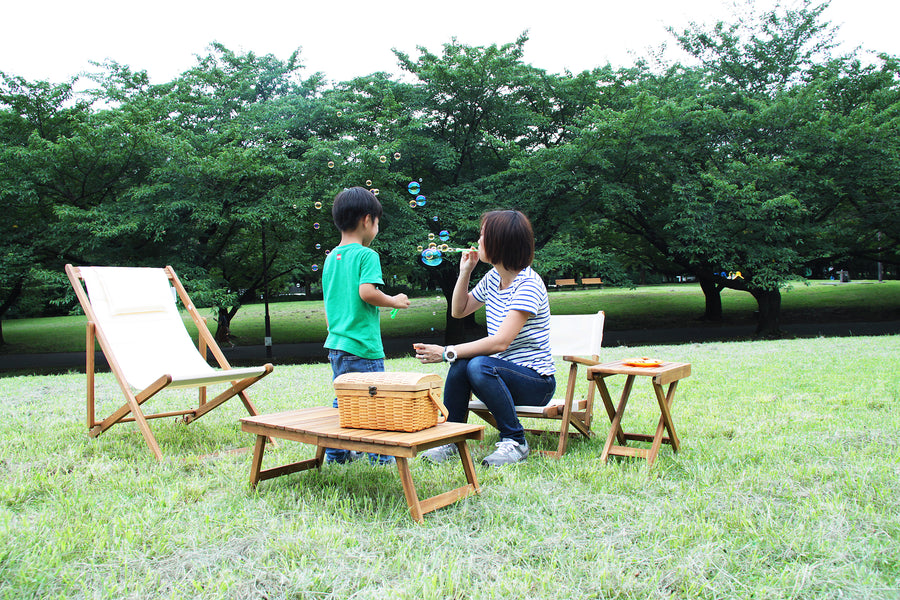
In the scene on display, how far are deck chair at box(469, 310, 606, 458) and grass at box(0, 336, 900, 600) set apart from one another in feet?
0.49

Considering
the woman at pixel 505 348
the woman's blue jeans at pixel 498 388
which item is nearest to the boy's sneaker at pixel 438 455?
the woman at pixel 505 348

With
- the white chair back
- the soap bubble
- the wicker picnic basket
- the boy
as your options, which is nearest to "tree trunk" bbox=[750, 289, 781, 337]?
the white chair back

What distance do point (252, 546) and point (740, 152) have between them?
636 inches

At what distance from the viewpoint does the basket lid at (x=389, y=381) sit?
2.38 meters

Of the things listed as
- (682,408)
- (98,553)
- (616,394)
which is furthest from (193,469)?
(616,394)

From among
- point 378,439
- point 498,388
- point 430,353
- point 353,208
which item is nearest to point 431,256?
point 353,208

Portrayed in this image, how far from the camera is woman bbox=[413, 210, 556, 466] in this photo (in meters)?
3.10

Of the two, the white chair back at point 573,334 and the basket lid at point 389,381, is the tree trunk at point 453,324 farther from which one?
the basket lid at point 389,381

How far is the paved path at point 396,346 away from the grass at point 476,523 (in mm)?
10875

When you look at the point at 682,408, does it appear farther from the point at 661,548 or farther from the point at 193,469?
the point at 193,469

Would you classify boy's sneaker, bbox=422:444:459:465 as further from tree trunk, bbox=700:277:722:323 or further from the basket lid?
tree trunk, bbox=700:277:722:323

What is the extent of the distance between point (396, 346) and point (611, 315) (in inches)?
372

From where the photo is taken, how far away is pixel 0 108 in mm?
13328

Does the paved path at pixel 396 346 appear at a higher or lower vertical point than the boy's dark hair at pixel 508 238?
lower
